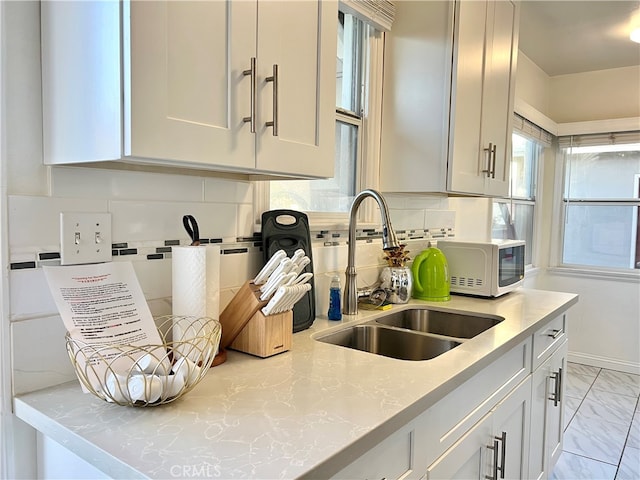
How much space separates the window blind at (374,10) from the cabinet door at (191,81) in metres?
0.94

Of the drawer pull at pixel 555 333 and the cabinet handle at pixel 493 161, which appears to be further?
the cabinet handle at pixel 493 161

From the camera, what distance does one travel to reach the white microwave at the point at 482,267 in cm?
223

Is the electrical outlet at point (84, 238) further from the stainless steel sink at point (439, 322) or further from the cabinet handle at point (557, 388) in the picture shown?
the cabinet handle at point (557, 388)

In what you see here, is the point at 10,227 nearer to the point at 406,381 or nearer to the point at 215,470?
the point at 215,470

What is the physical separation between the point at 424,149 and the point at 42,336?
158cm

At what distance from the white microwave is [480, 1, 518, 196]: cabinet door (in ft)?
0.94

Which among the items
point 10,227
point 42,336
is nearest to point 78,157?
point 10,227

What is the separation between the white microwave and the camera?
2229 millimetres

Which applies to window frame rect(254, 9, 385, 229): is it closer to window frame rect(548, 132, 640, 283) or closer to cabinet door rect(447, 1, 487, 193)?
cabinet door rect(447, 1, 487, 193)

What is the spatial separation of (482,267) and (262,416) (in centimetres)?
161

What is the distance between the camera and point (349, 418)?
35.5 inches

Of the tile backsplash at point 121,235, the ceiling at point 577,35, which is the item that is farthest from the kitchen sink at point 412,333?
the ceiling at point 577,35

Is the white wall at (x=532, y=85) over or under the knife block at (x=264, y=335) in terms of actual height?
over

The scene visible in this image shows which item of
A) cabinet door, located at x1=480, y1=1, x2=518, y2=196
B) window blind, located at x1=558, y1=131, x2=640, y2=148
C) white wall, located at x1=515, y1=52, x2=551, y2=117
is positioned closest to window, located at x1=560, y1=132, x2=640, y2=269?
window blind, located at x1=558, y1=131, x2=640, y2=148
